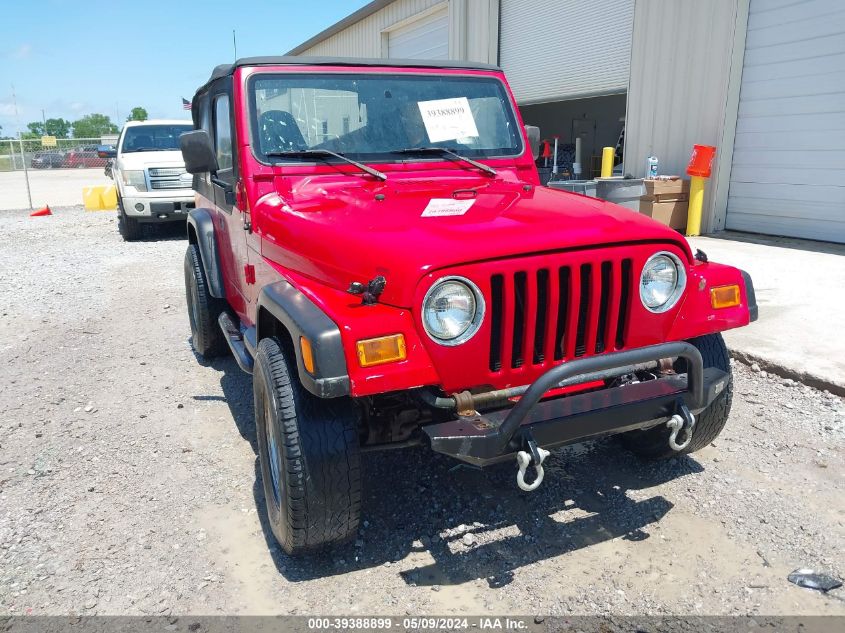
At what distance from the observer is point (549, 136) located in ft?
64.5

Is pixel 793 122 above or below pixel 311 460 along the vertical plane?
above

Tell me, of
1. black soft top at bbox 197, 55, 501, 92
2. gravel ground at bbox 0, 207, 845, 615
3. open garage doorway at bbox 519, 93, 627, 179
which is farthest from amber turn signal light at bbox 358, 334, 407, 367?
open garage doorway at bbox 519, 93, 627, 179

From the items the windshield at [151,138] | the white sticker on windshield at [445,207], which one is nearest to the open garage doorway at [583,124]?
the windshield at [151,138]

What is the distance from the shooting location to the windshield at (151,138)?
1115 centimetres

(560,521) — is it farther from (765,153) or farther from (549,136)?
(549,136)

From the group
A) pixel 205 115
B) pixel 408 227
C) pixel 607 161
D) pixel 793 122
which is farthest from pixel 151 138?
pixel 408 227

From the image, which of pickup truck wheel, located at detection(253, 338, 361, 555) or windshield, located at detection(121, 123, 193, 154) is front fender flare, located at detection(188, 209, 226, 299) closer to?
pickup truck wheel, located at detection(253, 338, 361, 555)

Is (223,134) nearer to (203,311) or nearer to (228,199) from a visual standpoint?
(228,199)

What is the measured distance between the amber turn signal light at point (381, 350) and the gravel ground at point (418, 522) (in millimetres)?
938

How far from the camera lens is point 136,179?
10375 millimetres

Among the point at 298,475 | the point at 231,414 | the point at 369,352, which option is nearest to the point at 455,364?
the point at 369,352

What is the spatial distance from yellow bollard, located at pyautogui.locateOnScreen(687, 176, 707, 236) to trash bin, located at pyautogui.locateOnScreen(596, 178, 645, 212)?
0.67 metres

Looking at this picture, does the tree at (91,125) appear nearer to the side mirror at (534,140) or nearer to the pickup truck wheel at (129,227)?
the pickup truck wheel at (129,227)

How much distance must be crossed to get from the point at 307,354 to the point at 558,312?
897 mm
